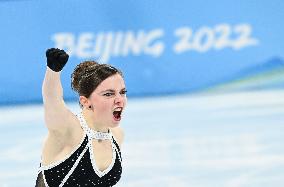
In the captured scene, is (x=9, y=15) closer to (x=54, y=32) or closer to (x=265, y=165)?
(x=54, y=32)

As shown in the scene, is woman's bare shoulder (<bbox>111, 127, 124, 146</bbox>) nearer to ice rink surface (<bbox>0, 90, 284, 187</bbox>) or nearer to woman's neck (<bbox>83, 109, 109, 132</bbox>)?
woman's neck (<bbox>83, 109, 109, 132</bbox>)

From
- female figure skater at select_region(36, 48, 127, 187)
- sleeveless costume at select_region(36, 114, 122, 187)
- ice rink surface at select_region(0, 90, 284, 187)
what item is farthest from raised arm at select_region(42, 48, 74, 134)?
ice rink surface at select_region(0, 90, 284, 187)

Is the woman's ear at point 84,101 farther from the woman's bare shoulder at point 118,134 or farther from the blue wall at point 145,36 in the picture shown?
the blue wall at point 145,36

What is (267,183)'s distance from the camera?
5.21 m

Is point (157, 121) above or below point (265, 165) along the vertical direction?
above

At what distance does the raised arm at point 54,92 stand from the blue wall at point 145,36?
7185 millimetres

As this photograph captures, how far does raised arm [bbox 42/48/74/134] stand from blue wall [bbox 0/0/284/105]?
7185mm

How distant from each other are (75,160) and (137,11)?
721 cm

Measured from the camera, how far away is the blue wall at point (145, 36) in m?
10.1

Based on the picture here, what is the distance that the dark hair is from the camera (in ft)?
10.1

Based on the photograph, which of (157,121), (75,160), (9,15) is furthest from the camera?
(9,15)

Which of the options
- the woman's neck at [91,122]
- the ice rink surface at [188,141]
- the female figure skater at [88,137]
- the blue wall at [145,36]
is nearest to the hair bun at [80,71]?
the female figure skater at [88,137]

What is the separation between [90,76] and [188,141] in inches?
162

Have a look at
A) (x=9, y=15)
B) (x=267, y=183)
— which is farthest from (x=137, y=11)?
(x=267, y=183)
